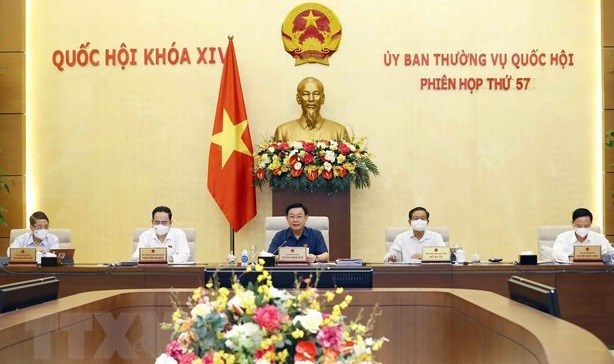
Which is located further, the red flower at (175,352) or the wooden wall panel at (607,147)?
the wooden wall panel at (607,147)

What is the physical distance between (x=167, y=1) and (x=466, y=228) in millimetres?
3585

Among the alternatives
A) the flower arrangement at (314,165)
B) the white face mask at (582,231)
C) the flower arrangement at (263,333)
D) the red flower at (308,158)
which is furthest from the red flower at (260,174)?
the flower arrangement at (263,333)

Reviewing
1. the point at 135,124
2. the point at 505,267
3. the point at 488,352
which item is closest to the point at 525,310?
the point at 488,352

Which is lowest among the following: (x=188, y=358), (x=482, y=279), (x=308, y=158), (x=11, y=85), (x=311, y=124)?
(x=482, y=279)

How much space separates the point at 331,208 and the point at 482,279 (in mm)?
2261

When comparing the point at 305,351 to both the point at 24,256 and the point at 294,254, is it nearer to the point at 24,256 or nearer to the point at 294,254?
the point at 294,254

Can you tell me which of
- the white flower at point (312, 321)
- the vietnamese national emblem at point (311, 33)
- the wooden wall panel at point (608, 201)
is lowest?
the white flower at point (312, 321)

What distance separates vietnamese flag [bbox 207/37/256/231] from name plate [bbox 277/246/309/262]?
8.20ft

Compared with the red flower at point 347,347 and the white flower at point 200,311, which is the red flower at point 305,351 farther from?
the white flower at point 200,311

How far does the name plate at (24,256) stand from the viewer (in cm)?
612

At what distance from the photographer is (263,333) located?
6.42 feet

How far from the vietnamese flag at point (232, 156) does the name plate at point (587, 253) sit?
3.27 meters

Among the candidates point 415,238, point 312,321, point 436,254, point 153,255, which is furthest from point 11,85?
point 312,321

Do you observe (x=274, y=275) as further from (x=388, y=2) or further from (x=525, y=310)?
(x=388, y=2)
